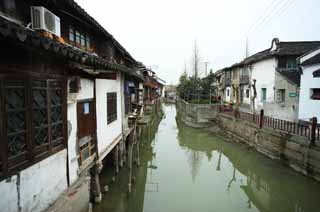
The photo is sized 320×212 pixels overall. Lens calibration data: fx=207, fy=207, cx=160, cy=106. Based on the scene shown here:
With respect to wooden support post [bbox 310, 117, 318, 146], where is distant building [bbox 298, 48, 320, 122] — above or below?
above

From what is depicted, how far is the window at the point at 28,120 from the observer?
284cm

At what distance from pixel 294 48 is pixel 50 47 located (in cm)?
2047

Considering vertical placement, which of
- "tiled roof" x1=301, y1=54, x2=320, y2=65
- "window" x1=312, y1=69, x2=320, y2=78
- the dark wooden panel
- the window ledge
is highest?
"tiled roof" x1=301, y1=54, x2=320, y2=65

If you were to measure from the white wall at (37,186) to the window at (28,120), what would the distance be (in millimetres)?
151

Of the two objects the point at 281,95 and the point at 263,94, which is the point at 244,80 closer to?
the point at 263,94

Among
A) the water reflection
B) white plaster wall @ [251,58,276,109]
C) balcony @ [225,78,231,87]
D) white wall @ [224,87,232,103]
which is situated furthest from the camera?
white wall @ [224,87,232,103]

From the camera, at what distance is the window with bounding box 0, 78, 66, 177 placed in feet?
9.33

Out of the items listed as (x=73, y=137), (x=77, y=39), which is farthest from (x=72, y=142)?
(x=77, y=39)

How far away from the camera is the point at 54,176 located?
3955 mm

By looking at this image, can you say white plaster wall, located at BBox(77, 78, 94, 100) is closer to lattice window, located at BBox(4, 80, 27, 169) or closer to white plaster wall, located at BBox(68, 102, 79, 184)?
white plaster wall, located at BBox(68, 102, 79, 184)

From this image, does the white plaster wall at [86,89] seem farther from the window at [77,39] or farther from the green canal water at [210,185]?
the green canal water at [210,185]

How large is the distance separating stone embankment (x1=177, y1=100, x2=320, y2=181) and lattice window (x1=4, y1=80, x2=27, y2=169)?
10.8 meters

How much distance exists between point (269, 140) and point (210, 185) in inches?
214

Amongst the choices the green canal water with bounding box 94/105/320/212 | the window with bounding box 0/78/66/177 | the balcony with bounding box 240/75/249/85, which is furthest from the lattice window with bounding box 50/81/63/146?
the balcony with bounding box 240/75/249/85
